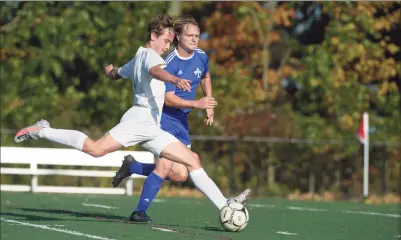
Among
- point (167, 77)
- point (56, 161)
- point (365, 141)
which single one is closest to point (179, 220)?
point (167, 77)

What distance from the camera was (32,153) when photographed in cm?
2077

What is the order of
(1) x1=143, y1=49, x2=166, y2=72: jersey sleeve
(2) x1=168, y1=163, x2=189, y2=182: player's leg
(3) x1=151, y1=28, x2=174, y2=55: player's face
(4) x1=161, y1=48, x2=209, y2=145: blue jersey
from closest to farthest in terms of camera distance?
1. (1) x1=143, y1=49, x2=166, y2=72: jersey sleeve
2. (3) x1=151, y1=28, x2=174, y2=55: player's face
3. (4) x1=161, y1=48, x2=209, y2=145: blue jersey
4. (2) x1=168, y1=163, x2=189, y2=182: player's leg

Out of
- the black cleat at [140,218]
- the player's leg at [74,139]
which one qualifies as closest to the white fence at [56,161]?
the black cleat at [140,218]

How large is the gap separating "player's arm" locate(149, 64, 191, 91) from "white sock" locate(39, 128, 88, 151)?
3.73ft

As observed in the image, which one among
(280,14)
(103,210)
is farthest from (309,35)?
(103,210)

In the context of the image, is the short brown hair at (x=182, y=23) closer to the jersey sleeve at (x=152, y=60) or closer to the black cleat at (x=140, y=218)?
the jersey sleeve at (x=152, y=60)

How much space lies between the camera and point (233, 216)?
11172 mm

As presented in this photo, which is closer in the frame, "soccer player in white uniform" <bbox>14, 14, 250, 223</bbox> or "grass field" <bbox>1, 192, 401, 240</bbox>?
"grass field" <bbox>1, 192, 401, 240</bbox>

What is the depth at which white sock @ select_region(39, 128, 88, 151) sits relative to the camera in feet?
37.6

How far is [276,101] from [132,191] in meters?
8.99

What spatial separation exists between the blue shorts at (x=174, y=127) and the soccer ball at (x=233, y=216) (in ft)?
4.80

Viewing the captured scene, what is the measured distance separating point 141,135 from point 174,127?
3.57ft

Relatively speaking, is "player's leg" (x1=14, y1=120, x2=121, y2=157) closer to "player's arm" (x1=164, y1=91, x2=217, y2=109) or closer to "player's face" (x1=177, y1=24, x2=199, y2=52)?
"player's arm" (x1=164, y1=91, x2=217, y2=109)

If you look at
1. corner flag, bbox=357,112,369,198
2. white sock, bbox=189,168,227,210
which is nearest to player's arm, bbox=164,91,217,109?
white sock, bbox=189,168,227,210
